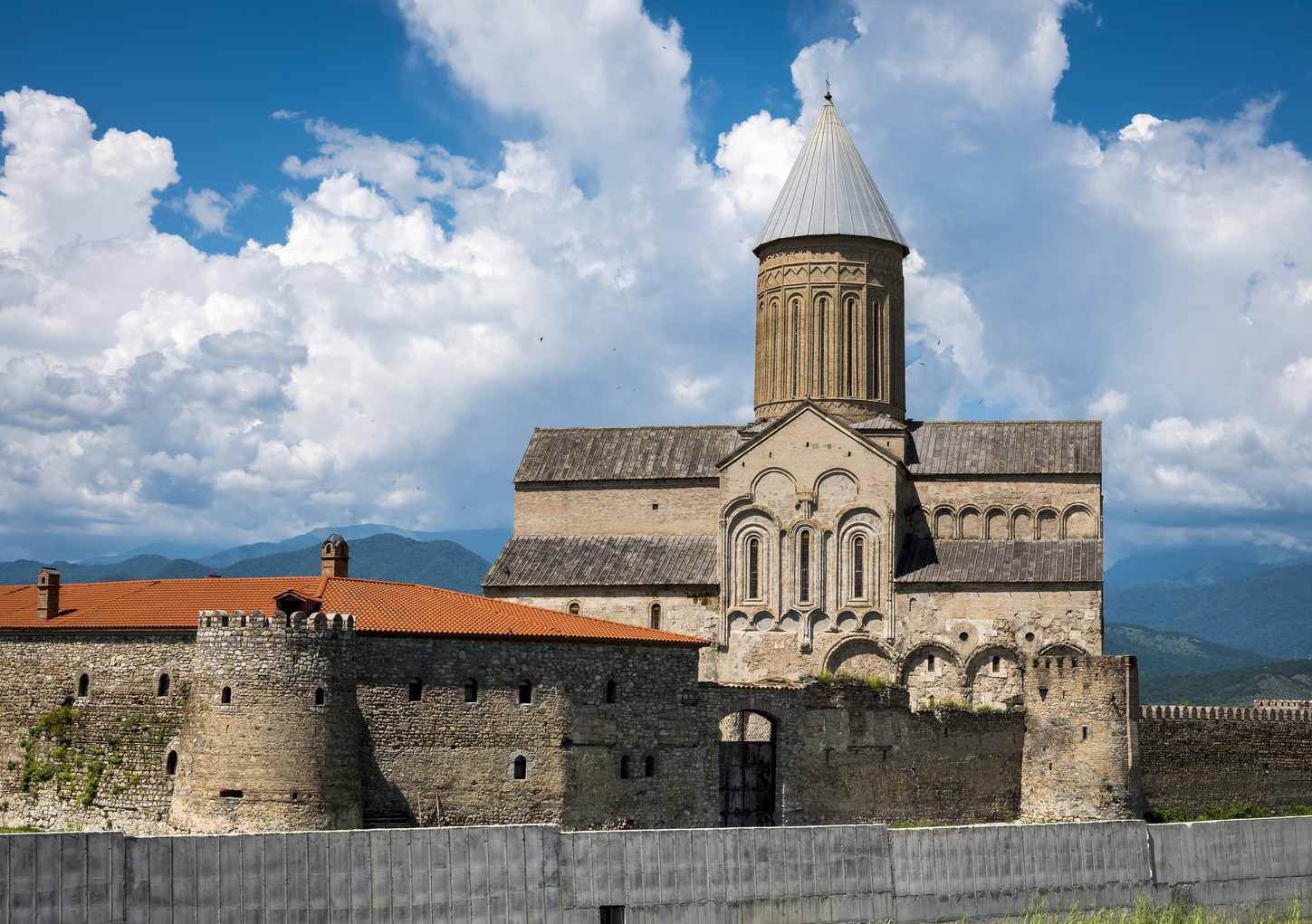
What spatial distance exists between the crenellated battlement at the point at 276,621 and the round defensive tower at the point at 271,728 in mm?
17

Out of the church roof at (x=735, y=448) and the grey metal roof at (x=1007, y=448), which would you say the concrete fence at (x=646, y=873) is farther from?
the church roof at (x=735, y=448)

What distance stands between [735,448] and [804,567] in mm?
4333

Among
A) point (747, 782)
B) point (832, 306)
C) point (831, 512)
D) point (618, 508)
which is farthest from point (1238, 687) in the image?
point (747, 782)

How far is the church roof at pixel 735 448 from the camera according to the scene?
41.5 m

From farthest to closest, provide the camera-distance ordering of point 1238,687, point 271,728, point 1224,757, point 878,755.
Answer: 1. point 1238,687
2. point 1224,757
3. point 878,755
4. point 271,728

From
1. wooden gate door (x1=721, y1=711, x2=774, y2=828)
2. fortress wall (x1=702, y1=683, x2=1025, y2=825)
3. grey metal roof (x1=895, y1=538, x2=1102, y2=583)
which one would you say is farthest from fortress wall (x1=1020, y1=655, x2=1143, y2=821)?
wooden gate door (x1=721, y1=711, x2=774, y2=828)

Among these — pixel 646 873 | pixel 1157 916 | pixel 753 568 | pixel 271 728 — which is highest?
pixel 753 568

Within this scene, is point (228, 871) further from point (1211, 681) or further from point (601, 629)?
point (1211, 681)

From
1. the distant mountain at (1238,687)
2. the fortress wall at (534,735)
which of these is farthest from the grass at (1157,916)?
the distant mountain at (1238,687)

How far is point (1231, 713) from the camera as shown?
131ft

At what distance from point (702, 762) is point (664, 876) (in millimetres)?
8933

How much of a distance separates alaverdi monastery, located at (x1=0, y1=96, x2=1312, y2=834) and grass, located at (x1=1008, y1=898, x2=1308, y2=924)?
8.04m

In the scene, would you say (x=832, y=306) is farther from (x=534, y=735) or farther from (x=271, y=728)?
(x=271, y=728)

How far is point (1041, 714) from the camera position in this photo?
34.7m
